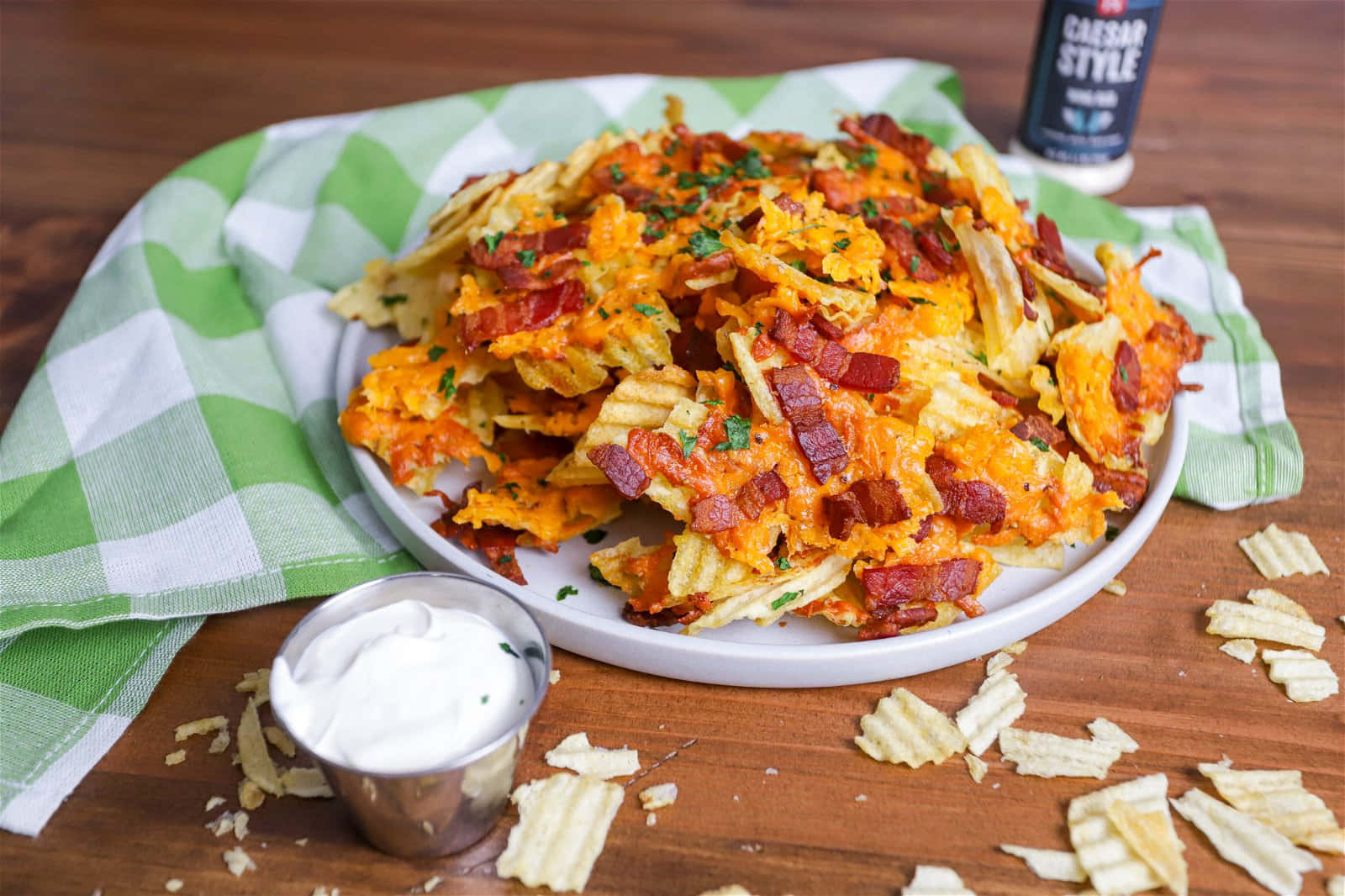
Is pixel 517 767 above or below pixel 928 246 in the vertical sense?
below

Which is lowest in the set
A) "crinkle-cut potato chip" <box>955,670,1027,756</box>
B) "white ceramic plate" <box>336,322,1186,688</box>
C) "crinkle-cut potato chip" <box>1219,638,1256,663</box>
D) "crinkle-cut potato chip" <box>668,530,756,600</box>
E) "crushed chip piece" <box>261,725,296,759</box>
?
"crinkle-cut potato chip" <box>1219,638,1256,663</box>

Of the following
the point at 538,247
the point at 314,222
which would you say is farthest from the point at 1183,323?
the point at 314,222

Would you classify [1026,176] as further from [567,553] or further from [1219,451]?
[567,553]

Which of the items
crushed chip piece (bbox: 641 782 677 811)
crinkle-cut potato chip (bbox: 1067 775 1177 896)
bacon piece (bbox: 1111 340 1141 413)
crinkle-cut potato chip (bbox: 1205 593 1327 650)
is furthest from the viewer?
bacon piece (bbox: 1111 340 1141 413)

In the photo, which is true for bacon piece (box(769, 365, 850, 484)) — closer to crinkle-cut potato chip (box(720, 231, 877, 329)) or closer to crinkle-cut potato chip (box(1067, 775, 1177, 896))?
crinkle-cut potato chip (box(720, 231, 877, 329))

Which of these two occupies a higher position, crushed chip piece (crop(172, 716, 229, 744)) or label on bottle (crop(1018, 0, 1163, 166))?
label on bottle (crop(1018, 0, 1163, 166))

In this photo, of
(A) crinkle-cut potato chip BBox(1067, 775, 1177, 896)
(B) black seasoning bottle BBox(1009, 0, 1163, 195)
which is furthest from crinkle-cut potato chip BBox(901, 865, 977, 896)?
(B) black seasoning bottle BBox(1009, 0, 1163, 195)
